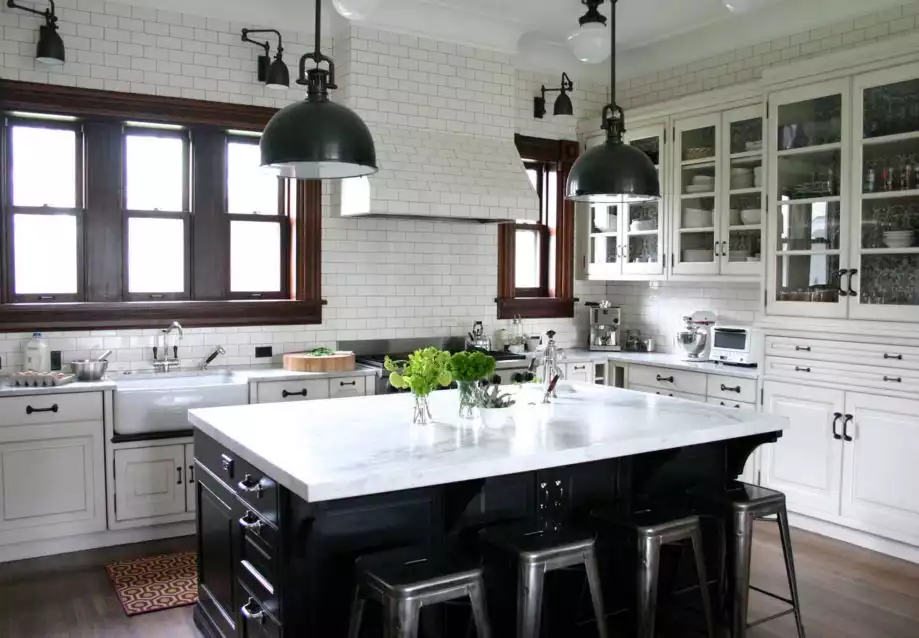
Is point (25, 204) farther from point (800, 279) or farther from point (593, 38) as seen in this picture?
point (800, 279)

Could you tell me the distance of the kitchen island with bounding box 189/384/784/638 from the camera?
274cm

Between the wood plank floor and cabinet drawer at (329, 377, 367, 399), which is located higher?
cabinet drawer at (329, 377, 367, 399)

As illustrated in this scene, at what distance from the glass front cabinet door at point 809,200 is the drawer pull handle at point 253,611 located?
3772 millimetres

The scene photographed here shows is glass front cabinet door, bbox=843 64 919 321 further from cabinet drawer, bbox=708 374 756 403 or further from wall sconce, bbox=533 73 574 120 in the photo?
wall sconce, bbox=533 73 574 120

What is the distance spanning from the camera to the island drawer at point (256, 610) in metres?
2.84

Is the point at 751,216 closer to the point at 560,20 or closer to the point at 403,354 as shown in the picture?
the point at 560,20

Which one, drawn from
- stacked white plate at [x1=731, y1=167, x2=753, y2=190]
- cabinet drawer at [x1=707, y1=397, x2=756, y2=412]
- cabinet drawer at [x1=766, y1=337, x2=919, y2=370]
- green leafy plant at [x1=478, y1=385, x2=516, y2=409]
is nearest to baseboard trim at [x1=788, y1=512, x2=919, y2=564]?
cabinet drawer at [x1=707, y1=397, x2=756, y2=412]

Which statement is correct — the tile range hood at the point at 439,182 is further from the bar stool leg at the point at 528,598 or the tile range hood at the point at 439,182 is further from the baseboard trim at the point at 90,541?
the bar stool leg at the point at 528,598

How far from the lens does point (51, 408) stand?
15.1ft

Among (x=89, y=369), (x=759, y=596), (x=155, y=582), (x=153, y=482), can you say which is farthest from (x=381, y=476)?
(x=89, y=369)

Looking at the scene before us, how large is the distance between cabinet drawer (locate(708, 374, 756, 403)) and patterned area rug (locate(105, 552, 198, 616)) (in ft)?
11.6

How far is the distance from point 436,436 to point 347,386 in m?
2.44

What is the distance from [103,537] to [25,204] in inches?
82.7

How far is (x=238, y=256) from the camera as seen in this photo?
5.88m
